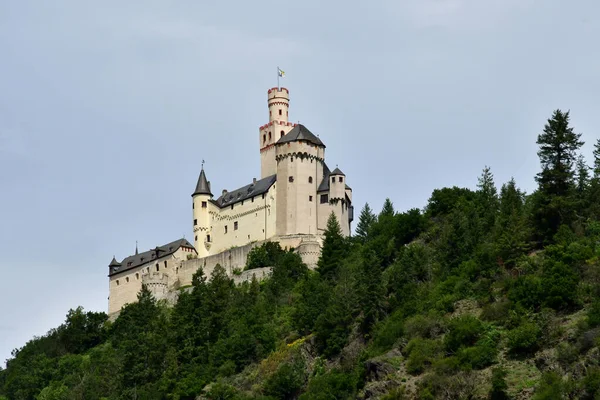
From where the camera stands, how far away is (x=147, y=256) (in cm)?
11412

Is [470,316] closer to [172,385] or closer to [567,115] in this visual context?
[567,115]

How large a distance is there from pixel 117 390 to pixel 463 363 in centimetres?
2754

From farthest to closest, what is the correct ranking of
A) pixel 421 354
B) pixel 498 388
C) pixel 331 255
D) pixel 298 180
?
pixel 298 180, pixel 331 255, pixel 421 354, pixel 498 388

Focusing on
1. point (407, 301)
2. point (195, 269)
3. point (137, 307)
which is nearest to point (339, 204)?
point (195, 269)

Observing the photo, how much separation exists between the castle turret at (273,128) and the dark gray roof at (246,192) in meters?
1.66

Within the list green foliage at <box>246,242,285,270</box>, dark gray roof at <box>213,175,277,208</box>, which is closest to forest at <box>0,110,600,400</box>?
green foliage at <box>246,242,285,270</box>

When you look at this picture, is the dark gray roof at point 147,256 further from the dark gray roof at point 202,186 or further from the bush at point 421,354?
the bush at point 421,354

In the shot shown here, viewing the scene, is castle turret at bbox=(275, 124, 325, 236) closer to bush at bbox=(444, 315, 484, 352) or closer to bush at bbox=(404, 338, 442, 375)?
bush at bbox=(404, 338, 442, 375)

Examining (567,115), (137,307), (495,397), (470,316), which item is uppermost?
(567,115)

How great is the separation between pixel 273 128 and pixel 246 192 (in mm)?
6761

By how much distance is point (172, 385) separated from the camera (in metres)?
72.4

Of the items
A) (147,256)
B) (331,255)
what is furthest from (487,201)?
(147,256)

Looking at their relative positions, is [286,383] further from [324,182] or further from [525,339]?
[324,182]

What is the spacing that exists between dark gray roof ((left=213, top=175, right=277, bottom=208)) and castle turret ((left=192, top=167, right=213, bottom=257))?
1270 mm
